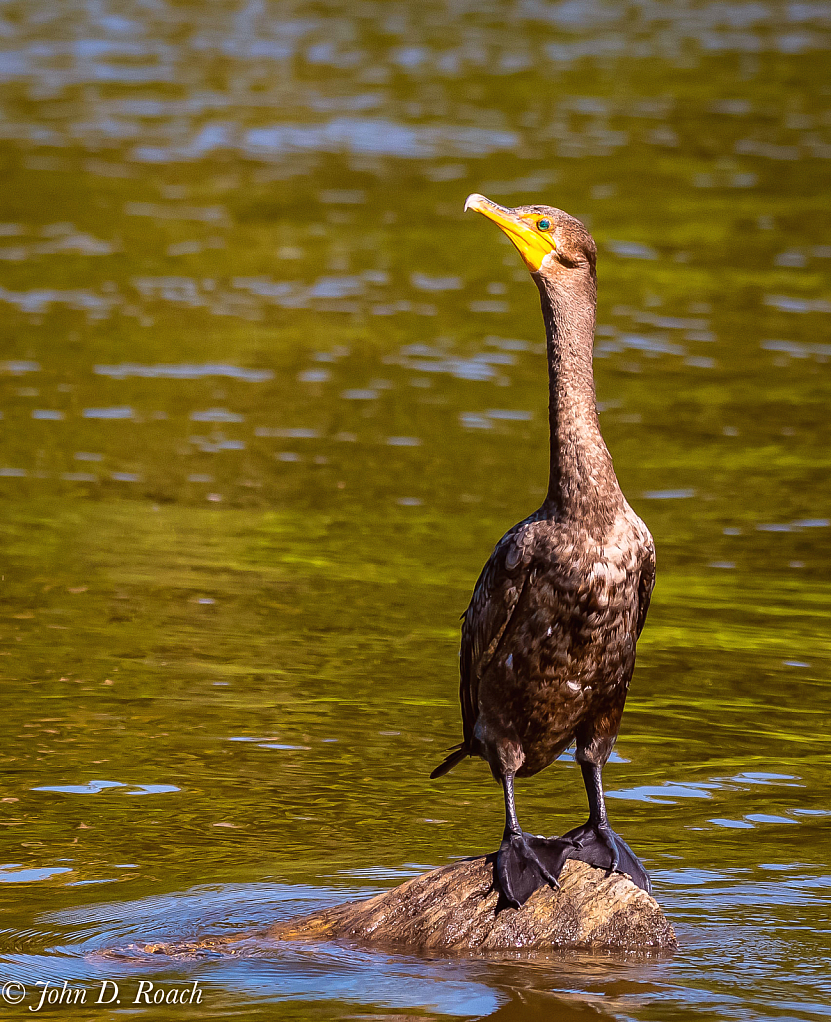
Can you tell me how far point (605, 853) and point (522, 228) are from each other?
7.17 ft

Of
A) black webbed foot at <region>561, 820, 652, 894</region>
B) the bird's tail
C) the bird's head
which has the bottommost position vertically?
black webbed foot at <region>561, 820, 652, 894</region>

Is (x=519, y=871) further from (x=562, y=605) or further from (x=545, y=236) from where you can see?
(x=545, y=236)

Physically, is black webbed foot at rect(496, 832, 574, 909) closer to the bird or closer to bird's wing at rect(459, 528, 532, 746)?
the bird

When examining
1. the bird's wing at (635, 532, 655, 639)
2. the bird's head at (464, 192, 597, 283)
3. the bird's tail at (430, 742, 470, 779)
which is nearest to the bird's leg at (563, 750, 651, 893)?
the bird's tail at (430, 742, 470, 779)

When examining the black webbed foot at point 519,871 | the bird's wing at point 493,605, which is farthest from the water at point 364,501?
the bird's wing at point 493,605

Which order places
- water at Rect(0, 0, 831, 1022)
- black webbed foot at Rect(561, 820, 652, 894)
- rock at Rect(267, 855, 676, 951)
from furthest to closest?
water at Rect(0, 0, 831, 1022) → black webbed foot at Rect(561, 820, 652, 894) → rock at Rect(267, 855, 676, 951)

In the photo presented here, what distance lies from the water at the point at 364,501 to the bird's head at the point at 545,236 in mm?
2359

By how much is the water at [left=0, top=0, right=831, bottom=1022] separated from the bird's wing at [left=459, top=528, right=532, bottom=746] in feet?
3.29

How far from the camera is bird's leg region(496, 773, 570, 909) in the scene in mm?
6316

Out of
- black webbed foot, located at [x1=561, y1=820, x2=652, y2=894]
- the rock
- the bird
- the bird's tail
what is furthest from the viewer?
the bird's tail

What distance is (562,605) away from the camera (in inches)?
242

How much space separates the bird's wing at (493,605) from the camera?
6.26 m

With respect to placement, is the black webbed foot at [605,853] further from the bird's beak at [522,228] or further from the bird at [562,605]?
the bird's beak at [522,228]

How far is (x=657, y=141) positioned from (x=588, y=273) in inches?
746
